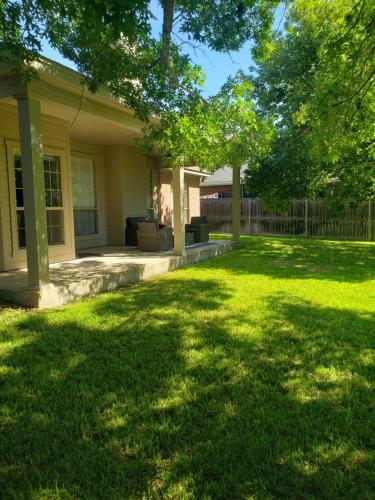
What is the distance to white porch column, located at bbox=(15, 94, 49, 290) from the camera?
207 inches

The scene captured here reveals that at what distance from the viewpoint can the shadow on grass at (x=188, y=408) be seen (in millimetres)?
2195

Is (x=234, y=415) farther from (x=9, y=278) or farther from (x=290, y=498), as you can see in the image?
(x=9, y=278)

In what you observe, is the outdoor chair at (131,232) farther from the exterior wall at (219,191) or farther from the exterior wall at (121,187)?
the exterior wall at (219,191)

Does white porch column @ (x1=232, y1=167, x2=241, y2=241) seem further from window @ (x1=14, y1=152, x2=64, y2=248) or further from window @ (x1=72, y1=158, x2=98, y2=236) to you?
window @ (x1=14, y1=152, x2=64, y2=248)

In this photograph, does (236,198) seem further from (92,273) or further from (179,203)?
(92,273)

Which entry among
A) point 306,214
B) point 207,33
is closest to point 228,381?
point 207,33

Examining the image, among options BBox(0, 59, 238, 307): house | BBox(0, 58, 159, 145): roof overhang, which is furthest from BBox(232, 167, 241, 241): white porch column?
BBox(0, 58, 159, 145): roof overhang

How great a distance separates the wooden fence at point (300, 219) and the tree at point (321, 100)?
1.59 metres

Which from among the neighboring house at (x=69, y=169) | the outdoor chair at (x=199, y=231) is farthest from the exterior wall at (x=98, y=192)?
the outdoor chair at (x=199, y=231)

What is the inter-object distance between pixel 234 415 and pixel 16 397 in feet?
5.60

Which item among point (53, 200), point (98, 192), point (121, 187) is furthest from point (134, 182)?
point (53, 200)

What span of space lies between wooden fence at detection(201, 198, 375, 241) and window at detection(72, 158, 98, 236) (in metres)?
7.30

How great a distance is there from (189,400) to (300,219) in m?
16.3

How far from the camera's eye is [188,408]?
2.91 m
